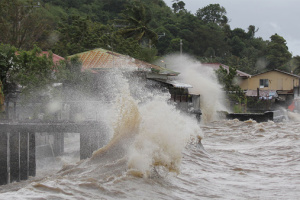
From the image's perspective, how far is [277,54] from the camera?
9619 cm

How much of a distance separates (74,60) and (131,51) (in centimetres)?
2409

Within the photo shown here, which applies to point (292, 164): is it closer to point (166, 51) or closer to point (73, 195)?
point (73, 195)

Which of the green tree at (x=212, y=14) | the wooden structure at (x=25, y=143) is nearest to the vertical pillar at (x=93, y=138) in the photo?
the wooden structure at (x=25, y=143)

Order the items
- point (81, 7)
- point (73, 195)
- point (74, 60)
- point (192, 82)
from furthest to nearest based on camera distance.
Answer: point (81, 7) < point (192, 82) < point (74, 60) < point (73, 195)

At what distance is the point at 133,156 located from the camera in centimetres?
987

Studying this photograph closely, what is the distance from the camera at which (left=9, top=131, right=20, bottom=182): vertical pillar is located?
12633mm

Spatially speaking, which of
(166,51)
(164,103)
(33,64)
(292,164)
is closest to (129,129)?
(164,103)

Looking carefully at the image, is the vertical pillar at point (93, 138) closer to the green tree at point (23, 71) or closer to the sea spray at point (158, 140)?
the sea spray at point (158, 140)

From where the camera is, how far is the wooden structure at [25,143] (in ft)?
41.2

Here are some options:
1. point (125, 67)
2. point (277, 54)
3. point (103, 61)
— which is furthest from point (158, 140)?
point (277, 54)

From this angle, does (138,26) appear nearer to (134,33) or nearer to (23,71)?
(134,33)

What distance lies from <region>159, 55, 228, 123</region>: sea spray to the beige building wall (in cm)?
2254

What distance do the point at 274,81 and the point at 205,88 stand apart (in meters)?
31.2

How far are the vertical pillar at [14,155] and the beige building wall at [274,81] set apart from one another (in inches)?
2323
